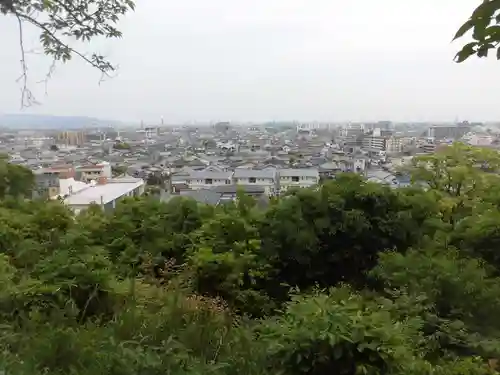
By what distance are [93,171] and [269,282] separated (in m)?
4.30

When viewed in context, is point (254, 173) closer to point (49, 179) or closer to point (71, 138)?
point (49, 179)

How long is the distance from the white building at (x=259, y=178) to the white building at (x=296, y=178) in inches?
3.9

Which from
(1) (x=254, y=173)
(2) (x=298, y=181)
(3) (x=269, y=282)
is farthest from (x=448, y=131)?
(3) (x=269, y=282)

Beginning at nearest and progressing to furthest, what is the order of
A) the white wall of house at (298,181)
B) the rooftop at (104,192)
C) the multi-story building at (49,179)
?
the white wall of house at (298,181) < the rooftop at (104,192) < the multi-story building at (49,179)

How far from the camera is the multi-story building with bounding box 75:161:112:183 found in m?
7.27

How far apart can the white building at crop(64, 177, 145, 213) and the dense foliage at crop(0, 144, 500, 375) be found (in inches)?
13.0

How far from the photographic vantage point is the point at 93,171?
7398 millimetres

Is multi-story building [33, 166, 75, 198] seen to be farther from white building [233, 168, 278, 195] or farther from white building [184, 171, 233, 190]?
white building [233, 168, 278, 195]

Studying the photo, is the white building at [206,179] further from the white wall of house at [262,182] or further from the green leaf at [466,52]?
the green leaf at [466,52]

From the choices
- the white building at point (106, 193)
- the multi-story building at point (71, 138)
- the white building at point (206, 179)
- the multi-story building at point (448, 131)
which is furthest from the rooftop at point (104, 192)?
the multi-story building at point (448, 131)

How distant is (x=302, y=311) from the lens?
2398 millimetres

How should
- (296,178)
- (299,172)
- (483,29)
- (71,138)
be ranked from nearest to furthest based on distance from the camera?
(483,29) → (296,178) → (299,172) → (71,138)

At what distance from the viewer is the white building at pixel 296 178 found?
4.61 metres

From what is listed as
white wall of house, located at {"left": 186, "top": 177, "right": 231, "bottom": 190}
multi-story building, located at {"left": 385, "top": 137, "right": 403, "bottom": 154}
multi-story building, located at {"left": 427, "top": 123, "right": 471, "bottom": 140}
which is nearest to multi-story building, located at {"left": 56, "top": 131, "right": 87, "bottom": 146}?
white wall of house, located at {"left": 186, "top": 177, "right": 231, "bottom": 190}
